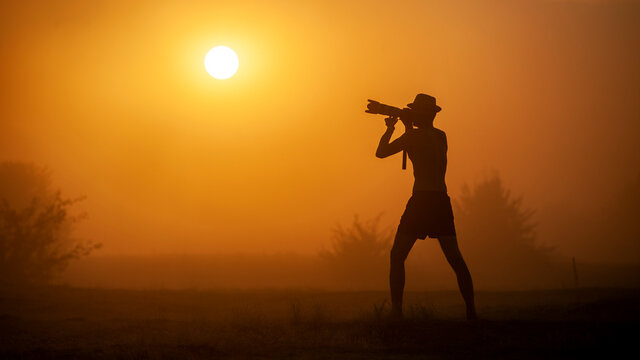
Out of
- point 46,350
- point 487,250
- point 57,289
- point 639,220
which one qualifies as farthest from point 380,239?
point 46,350

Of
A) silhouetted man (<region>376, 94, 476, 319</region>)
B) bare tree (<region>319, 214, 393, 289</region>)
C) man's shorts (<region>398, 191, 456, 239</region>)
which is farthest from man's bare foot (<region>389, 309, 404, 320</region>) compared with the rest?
bare tree (<region>319, 214, 393, 289</region>)

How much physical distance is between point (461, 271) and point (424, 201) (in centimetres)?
99

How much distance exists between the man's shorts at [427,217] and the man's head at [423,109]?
40.8 inches

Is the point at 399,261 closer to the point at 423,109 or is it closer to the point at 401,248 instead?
the point at 401,248

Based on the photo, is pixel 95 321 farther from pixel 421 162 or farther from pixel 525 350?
pixel 525 350

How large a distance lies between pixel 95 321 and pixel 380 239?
3346cm

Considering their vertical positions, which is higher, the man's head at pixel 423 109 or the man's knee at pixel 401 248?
the man's head at pixel 423 109

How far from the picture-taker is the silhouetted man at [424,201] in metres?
7.88

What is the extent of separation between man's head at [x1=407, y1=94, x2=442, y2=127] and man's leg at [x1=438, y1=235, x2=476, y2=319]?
5.39 ft

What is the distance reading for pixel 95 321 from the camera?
954cm

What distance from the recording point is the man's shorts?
7.92 metres

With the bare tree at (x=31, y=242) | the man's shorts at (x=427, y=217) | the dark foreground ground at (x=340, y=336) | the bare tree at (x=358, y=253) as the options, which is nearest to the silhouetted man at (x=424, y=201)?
the man's shorts at (x=427, y=217)

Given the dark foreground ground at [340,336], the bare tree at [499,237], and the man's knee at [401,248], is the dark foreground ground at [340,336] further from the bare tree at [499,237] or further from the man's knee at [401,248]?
the bare tree at [499,237]

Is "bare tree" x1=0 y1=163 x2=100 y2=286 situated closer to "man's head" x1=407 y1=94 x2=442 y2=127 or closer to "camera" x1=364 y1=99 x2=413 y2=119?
"camera" x1=364 y1=99 x2=413 y2=119
